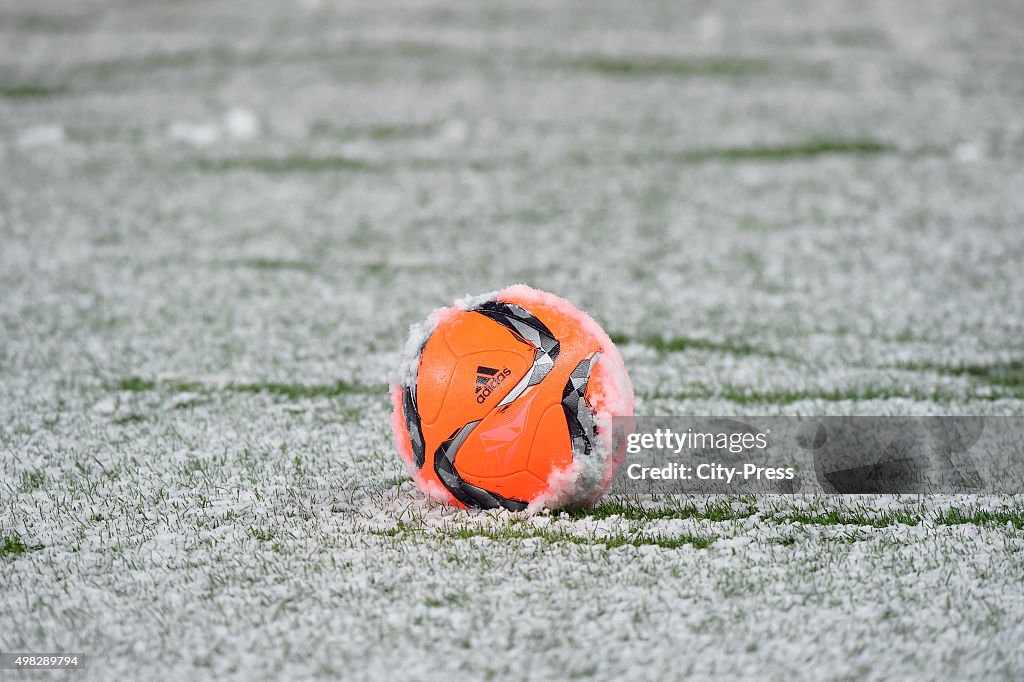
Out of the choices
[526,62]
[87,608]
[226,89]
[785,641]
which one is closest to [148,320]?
[87,608]

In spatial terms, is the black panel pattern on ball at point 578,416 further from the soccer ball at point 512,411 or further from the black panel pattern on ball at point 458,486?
the black panel pattern on ball at point 458,486

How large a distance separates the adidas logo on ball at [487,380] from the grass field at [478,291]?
45 cm

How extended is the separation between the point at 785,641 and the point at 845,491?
1291 mm

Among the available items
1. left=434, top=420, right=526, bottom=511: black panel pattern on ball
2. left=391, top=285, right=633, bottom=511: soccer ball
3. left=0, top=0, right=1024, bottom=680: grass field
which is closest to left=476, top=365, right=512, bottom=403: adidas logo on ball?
left=391, top=285, right=633, bottom=511: soccer ball

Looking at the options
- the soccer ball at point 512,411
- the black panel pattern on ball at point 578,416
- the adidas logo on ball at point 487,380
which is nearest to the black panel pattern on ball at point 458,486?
the soccer ball at point 512,411

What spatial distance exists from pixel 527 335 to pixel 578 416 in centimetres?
34

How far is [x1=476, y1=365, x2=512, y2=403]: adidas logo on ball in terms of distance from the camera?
Answer: 3494mm

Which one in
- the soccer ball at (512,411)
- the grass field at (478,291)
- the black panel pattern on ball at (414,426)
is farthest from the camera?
the black panel pattern on ball at (414,426)

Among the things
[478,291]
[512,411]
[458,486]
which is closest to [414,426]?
[458,486]

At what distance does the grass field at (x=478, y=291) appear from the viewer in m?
3.02

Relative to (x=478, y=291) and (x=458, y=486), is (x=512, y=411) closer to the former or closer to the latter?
(x=458, y=486)

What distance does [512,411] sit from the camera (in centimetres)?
347

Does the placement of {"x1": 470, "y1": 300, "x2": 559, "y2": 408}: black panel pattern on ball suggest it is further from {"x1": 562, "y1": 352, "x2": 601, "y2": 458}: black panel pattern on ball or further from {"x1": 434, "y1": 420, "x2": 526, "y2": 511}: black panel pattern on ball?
{"x1": 434, "y1": 420, "x2": 526, "y2": 511}: black panel pattern on ball

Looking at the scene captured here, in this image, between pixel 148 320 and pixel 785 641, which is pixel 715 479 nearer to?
pixel 785 641
